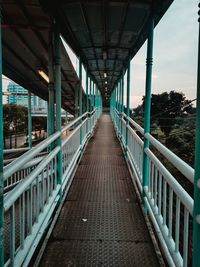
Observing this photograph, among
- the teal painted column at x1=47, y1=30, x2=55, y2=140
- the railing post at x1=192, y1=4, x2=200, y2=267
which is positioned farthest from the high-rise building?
the railing post at x1=192, y1=4, x2=200, y2=267

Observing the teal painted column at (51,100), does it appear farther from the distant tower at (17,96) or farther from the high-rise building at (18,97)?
the high-rise building at (18,97)

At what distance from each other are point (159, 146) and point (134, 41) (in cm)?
345

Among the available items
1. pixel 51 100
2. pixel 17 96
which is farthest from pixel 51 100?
pixel 17 96

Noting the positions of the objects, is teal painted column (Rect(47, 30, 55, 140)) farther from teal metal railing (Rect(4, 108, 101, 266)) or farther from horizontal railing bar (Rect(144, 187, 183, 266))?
horizontal railing bar (Rect(144, 187, 183, 266))

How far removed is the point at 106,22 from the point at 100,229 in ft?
10.4

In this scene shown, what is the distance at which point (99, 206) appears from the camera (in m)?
3.41

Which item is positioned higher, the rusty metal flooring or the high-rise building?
the high-rise building

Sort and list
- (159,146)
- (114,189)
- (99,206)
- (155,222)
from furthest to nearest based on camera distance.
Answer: (114,189) → (99,206) → (155,222) → (159,146)

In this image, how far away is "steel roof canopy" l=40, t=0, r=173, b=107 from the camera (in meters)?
3.31

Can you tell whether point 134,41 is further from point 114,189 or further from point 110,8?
point 114,189

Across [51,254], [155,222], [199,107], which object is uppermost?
[199,107]

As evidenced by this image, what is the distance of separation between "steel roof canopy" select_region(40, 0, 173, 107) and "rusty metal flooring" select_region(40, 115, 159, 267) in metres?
2.66

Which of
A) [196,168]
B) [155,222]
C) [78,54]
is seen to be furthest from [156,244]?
[78,54]

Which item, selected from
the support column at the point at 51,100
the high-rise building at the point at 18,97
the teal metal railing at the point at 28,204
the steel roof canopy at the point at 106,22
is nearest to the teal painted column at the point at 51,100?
the support column at the point at 51,100
